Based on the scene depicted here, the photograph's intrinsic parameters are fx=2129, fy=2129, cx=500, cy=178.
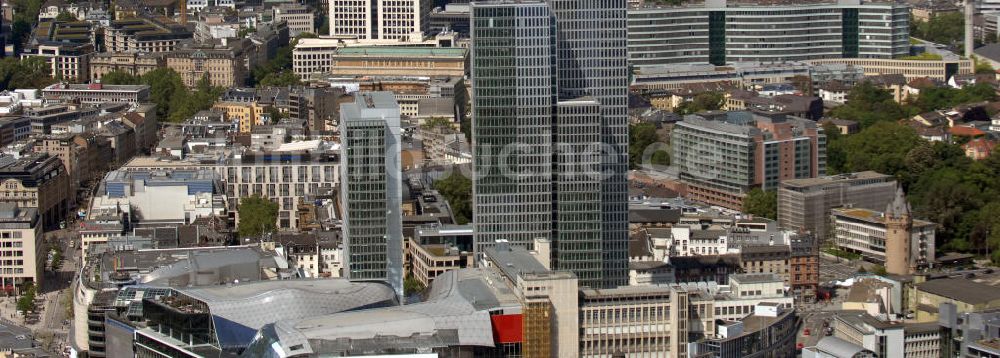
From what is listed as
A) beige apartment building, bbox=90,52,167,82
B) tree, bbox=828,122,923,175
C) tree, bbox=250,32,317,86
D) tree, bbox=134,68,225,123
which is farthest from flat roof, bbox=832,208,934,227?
beige apartment building, bbox=90,52,167,82

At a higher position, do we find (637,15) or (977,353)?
(637,15)

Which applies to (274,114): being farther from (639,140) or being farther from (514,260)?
(514,260)

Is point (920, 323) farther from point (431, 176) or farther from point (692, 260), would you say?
point (431, 176)

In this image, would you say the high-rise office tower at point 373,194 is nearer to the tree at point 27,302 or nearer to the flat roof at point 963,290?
the tree at point 27,302

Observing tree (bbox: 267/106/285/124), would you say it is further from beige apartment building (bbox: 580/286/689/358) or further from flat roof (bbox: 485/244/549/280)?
beige apartment building (bbox: 580/286/689/358)

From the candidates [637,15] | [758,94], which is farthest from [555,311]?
[637,15]

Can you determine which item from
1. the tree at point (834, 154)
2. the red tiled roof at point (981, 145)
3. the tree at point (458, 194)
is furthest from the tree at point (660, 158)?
the red tiled roof at point (981, 145)
